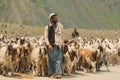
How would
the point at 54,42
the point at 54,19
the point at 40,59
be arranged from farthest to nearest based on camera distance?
1. the point at 40,59
2. the point at 54,42
3. the point at 54,19

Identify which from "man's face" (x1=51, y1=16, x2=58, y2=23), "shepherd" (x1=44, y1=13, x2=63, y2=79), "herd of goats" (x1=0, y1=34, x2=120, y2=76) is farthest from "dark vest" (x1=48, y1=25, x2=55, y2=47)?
"herd of goats" (x1=0, y1=34, x2=120, y2=76)

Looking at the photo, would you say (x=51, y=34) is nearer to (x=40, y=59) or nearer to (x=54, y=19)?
(x=54, y=19)

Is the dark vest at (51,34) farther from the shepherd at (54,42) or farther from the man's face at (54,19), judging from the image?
the man's face at (54,19)

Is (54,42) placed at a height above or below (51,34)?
below

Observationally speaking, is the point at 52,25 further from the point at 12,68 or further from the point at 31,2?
the point at 31,2

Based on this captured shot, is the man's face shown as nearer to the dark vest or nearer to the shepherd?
the shepherd

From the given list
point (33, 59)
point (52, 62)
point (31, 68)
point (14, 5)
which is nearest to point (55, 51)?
point (52, 62)

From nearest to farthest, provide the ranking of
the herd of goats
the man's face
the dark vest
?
the man's face → the dark vest → the herd of goats

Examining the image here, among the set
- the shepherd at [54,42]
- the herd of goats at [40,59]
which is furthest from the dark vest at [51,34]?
the herd of goats at [40,59]

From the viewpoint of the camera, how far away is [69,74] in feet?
56.1

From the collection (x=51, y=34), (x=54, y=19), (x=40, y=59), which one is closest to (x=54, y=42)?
(x=51, y=34)

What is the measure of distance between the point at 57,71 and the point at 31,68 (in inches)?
107

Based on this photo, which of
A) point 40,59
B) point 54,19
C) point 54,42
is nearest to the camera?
point 54,19

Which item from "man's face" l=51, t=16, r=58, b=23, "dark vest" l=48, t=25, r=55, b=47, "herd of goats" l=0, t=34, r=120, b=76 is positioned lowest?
"herd of goats" l=0, t=34, r=120, b=76
